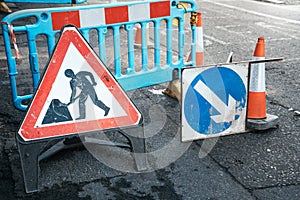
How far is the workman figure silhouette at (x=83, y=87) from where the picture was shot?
360 cm

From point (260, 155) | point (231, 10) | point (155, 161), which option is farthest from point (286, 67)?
point (231, 10)

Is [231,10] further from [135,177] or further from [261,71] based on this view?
[135,177]

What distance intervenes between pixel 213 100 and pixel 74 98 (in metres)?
1.37

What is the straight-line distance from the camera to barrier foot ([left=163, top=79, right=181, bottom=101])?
5438 millimetres

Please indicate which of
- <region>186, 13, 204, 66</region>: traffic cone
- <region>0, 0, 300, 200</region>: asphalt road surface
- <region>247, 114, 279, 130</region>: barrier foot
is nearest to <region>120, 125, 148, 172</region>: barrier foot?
<region>0, 0, 300, 200</region>: asphalt road surface

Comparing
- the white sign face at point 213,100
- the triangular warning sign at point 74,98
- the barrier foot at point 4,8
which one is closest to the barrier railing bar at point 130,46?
the white sign face at point 213,100

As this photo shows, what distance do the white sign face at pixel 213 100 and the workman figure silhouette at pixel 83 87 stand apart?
2.89ft

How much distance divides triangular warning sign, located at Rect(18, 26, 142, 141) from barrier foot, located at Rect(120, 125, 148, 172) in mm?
92

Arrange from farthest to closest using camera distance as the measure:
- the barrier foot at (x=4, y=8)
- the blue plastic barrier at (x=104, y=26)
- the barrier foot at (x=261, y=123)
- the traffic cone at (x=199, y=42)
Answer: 1. the barrier foot at (x=4, y=8)
2. the traffic cone at (x=199, y=42)
3. the barrier foot at (x=261, y=123)
4. the blue plastic barrier at (x=104, y=26)

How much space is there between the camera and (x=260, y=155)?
13.7ft

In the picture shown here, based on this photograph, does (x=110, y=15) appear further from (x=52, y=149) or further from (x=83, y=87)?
(x=52, y=149)

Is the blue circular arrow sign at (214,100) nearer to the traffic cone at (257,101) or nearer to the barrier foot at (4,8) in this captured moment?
the traffic cone at (257,101)

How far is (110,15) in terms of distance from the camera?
4.45 metres

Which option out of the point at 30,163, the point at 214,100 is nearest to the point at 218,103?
the point at 214,100
